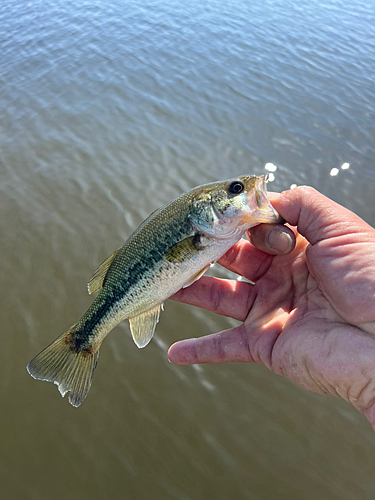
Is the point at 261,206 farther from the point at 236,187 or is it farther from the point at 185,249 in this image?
the point at 185,249

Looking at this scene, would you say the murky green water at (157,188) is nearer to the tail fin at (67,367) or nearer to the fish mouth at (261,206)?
the tail fin at (67,367)

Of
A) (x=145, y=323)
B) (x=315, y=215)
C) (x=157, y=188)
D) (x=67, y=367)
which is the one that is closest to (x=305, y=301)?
(x=315, y=215)

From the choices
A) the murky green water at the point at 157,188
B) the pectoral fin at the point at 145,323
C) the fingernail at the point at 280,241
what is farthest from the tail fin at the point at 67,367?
the fingernail at the point at 280,241

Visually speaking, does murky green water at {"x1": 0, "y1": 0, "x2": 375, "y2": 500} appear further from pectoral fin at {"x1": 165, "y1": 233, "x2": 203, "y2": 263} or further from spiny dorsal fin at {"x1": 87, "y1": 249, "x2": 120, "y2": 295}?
pectoral fin at {"x1": 165, "y1": 233, "x2": 203, "y2": 263}

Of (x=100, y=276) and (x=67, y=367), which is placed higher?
(x=100, y=276)

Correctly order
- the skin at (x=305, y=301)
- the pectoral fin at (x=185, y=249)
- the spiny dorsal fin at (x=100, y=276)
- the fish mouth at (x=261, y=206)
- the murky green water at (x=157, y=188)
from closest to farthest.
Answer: the skin at (x=305, y=301)
the fish mouth at (x=261, y=206)
the pectoral fin at (x=185, y=249)
the spiny dorsal fin at (x=100, y=276)
the murky green water at (x=157, y=188)
